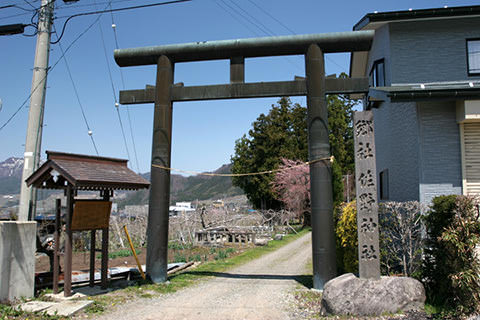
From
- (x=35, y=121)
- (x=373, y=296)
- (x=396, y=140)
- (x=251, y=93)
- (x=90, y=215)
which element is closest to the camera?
(x=373, y=296)

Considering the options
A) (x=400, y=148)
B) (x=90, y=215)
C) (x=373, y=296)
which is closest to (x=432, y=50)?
(x=400, y=148)

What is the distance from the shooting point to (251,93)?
9.95 m

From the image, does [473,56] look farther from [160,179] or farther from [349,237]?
[160,179]

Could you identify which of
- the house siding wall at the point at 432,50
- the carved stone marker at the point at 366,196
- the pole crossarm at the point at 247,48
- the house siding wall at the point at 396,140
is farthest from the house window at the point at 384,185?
the carved stone marker at the point at 366,196

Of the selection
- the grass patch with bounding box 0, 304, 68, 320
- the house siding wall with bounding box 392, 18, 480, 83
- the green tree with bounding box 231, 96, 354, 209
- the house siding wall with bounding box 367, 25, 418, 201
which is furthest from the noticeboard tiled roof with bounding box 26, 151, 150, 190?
the green tree with bounding box 231, 96, 354, 209

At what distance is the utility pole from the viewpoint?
395 inches

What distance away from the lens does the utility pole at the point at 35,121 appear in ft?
32.9

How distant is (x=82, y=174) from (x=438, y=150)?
9.37 meters

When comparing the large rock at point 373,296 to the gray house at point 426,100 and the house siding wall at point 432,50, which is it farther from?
the house siding wall at point 432,50

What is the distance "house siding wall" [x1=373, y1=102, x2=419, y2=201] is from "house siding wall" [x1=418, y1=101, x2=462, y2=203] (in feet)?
1.06

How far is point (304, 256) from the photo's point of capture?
16.6 meters

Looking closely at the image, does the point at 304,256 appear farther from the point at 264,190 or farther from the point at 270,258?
the point at 264,190

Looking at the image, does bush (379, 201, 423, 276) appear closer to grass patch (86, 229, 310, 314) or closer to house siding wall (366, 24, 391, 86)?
grass patch (86, 229, 310, 314)

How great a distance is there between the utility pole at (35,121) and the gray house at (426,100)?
379 inches
